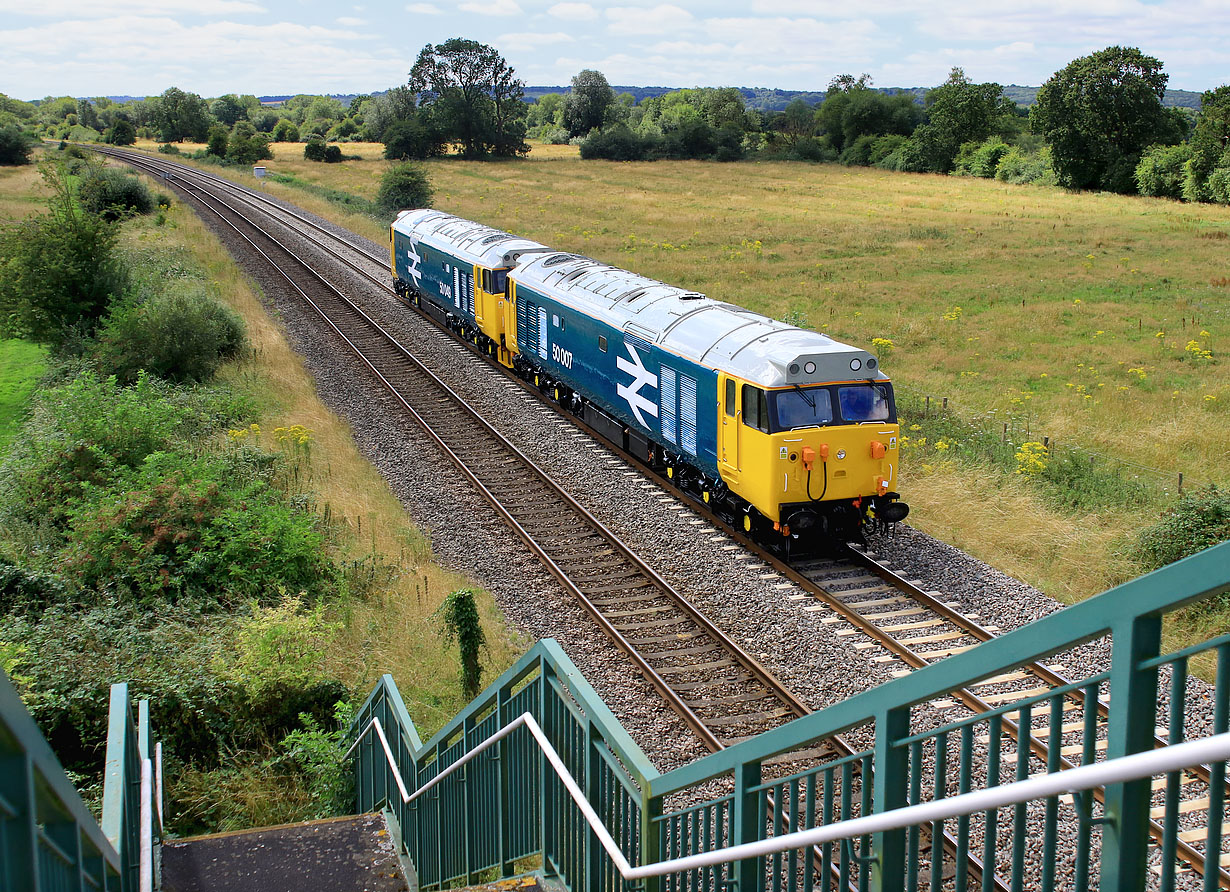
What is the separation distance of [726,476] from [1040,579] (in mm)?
4682

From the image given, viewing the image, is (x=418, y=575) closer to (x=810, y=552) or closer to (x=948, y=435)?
(x=810, y=552)

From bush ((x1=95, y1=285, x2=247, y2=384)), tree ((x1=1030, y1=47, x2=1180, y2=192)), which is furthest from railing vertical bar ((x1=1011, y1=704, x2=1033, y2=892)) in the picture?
tree ((x1=1030, y1=47, x2=1180, y2=192))

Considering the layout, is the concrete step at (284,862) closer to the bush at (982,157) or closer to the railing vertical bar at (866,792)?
the railing vertical bar at (866,792)

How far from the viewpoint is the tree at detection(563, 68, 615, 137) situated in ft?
391

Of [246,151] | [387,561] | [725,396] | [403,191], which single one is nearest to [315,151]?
[246,151]

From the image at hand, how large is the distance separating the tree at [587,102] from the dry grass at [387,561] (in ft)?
327

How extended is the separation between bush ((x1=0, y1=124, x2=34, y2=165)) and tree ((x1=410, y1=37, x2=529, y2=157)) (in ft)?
118

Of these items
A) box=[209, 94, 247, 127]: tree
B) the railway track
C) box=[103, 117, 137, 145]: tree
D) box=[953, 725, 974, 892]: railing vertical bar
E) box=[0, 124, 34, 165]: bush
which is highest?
box=[209, 94, 247, 127]: tree

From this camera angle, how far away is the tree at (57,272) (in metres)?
26.1

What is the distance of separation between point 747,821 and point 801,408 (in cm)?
1038

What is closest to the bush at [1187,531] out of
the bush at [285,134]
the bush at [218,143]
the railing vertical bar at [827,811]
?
the railing vertical bar at [827,811]

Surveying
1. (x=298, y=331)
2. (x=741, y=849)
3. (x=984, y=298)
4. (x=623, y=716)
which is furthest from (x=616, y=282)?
(x=984, y=298)

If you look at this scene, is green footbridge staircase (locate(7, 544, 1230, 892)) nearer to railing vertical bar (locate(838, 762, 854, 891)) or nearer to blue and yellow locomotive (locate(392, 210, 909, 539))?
railing vertical bar (locate(838, 762, 854, 891))

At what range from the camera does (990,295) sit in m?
36.8
